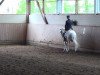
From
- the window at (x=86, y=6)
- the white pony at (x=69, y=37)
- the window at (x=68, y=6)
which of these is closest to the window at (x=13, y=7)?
the window at (x=68, y=6)

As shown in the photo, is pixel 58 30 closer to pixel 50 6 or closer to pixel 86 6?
pixel 50 6

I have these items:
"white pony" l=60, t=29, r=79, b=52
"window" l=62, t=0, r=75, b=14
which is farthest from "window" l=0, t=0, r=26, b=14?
"white pony" l=60, t=29, r=79, b=52

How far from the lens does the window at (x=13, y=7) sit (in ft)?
72.6

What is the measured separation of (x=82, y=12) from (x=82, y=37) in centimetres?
174

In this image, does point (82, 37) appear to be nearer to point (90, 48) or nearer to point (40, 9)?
point (90, 48)

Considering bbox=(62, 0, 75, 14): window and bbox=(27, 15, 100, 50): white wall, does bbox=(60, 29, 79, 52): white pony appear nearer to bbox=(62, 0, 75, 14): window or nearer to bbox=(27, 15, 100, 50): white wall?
bbox=(27, 15, 100, 50): white wall

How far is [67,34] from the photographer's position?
16.6 metres

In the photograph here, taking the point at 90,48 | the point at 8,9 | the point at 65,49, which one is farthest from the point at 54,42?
the point at 8,9

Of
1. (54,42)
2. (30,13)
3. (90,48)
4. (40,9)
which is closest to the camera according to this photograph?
(90,48)

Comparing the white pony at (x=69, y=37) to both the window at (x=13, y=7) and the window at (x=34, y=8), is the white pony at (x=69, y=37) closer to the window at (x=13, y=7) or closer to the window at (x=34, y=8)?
the window at (x=34, y=8)

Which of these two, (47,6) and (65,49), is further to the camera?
(47,6)

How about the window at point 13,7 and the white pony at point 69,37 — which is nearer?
the white pony at point 69,37

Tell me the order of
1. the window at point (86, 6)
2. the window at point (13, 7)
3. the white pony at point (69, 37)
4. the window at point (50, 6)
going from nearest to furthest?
the white pony at point (69, 37) → the window at point (86, 6) → the window at point (50, 6) → the window at point (13, 7)

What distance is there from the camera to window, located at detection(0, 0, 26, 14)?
22119 millimetres
